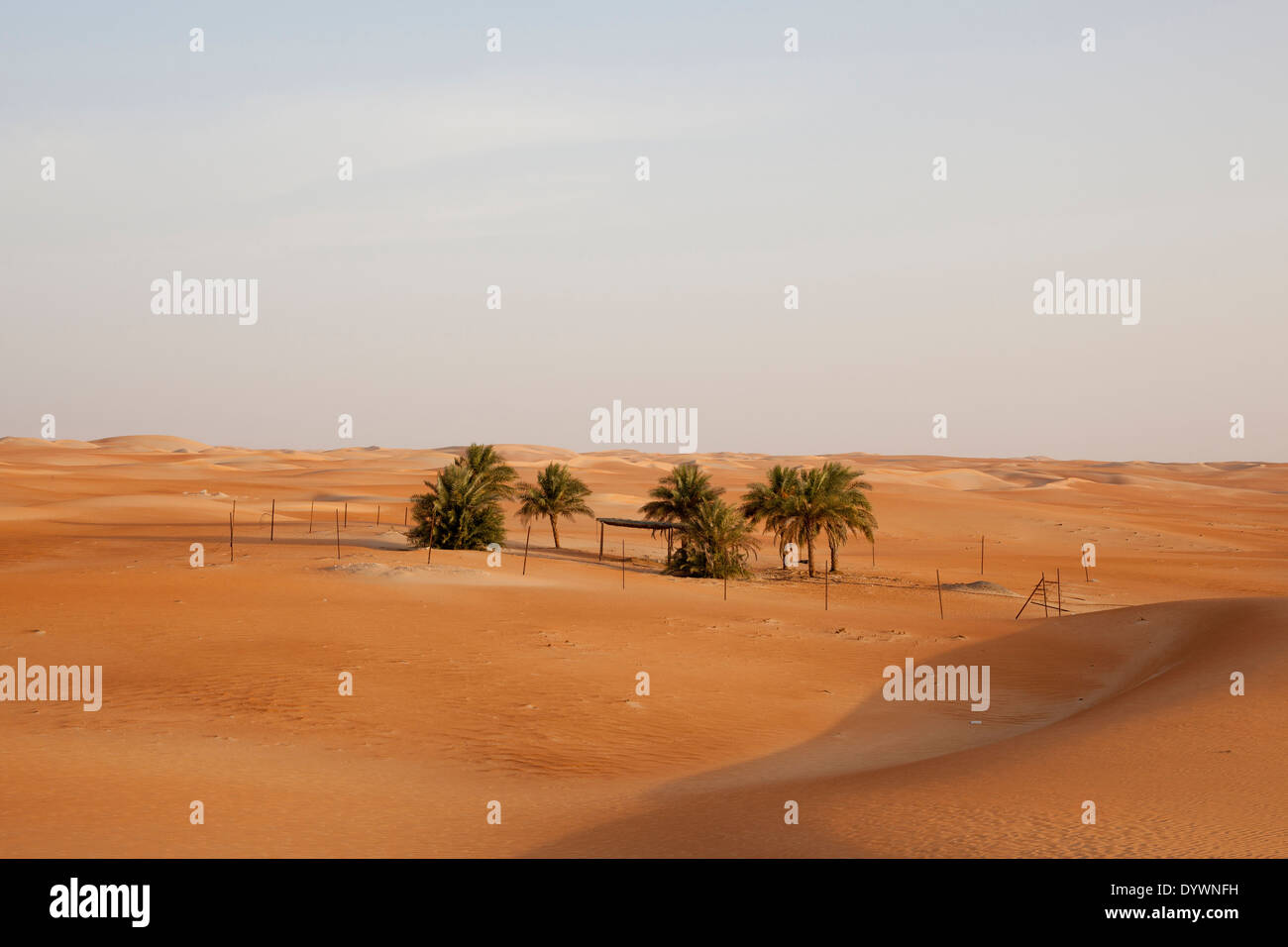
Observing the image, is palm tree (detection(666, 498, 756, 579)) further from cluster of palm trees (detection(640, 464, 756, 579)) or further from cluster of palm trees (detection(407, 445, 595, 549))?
cluster of palm trees (detection(407, 445, 595, 549))

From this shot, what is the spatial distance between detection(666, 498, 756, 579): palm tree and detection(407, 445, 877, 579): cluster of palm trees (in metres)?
0.04

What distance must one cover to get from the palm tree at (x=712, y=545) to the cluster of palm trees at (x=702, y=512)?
0.13ft

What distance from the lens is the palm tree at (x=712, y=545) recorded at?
124ft

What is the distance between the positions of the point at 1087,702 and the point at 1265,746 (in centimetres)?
599

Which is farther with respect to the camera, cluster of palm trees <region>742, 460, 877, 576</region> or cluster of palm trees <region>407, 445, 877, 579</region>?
cluster of palm trees <region>742, 460, 877, 576</region>

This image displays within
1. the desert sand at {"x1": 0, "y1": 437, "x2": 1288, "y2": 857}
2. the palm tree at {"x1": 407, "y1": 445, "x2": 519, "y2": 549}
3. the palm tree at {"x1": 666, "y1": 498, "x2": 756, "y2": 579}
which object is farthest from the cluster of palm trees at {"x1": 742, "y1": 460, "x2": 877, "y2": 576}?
the palm tree at {"x1": 407, "y1": 445, "x2": 519, "y2": 549}

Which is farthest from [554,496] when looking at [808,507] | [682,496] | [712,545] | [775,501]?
[808,507]

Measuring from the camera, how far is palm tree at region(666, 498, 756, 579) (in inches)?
1487

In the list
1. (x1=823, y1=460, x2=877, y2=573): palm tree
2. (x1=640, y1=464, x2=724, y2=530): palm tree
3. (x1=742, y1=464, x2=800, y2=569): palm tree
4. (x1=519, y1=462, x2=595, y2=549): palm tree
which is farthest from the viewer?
(x1=519, y1=462, x2=595, y2=549): palm tree

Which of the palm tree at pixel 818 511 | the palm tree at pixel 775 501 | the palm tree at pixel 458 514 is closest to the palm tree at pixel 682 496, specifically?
the palm tree at pixel 775 501

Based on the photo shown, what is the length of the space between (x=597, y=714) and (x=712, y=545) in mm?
21081

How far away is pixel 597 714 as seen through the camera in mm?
17141

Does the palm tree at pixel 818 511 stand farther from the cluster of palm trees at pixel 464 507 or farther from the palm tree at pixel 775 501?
the cluster of palm trees at pixel 464 507

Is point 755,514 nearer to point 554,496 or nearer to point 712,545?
point 712,545
